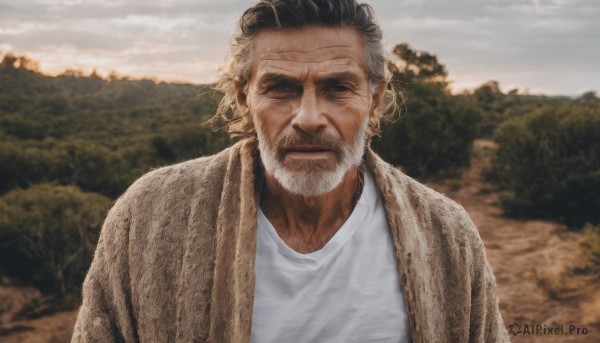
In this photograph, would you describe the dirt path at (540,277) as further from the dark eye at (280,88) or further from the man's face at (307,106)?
the dark eye at (280,88)

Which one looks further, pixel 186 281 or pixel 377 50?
pixel 377 50

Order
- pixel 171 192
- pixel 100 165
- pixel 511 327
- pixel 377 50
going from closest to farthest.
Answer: pixel 171 192 < pixel 377 50 < pixel 511 327 < pixel 100 165

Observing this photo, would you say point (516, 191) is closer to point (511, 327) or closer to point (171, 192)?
point (511, 327)

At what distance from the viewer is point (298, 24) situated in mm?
2002

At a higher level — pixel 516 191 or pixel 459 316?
pixel 459 316

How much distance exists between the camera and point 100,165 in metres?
14.7

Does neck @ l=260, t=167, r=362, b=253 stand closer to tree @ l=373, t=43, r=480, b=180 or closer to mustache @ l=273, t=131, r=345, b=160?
mustache @ l=273, t=131, r=345, b=160

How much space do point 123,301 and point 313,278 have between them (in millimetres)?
657

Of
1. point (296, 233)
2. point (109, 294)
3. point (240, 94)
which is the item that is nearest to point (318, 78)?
point (240, 94)

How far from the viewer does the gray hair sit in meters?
1.99

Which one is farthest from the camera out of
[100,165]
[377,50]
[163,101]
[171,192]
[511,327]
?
[163,101]

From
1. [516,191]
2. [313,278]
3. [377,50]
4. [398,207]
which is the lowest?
[516,191]

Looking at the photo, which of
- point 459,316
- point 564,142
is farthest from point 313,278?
point 564,142

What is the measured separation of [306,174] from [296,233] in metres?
0.23
